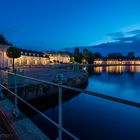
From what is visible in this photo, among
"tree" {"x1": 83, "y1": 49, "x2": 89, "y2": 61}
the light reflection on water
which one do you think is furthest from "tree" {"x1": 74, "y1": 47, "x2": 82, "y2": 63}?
the light reflection on water

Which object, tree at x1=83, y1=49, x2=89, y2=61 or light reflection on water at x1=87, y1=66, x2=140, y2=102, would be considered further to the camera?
tree at x1=83, y1=49, x2=89, y2=61

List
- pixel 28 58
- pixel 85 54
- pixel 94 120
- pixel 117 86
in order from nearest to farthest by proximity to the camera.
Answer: pixel 94 120
pixel 117 86
pixel 28 58
pixel 85 54

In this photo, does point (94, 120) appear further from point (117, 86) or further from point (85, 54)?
point (85, 54)

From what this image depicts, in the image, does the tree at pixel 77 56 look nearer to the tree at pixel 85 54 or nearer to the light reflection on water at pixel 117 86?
the tree at pixel 85 54

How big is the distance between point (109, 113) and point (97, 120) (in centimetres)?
193

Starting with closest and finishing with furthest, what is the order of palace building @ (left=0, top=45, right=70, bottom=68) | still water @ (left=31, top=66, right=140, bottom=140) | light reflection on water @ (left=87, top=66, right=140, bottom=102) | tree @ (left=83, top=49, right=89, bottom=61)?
still water @ (left=31, top=66, right=140, bottom=140), light reflection on water @ (left=87, top=66, right=140, bottom=102), palace building @ (left=0, top=45, right=70, bottom=68), tree @ (left=83, top=49, right=89, bottom=61)

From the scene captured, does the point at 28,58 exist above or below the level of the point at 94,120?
above

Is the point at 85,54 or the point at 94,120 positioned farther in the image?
the point at 85,54

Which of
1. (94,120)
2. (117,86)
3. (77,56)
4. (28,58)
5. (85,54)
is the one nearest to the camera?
(94,120)

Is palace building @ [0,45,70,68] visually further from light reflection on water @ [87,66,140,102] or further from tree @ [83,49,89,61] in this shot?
light reflection on water @ [87,66,140,102]

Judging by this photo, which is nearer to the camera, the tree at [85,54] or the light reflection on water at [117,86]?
the light reflection on water at [117,86]

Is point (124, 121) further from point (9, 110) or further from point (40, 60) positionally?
point (40, 60)

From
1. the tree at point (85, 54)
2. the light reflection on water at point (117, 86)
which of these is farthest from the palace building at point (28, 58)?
the light reflection on water at point (117, 86)

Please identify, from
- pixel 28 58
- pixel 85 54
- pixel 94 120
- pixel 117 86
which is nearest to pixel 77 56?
pixel 85 54
